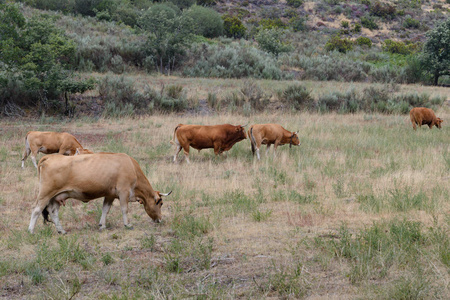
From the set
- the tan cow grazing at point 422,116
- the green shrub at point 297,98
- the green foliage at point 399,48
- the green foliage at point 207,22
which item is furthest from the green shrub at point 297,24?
the tan cow grazing at point 422,116

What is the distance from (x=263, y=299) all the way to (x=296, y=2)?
6417cm

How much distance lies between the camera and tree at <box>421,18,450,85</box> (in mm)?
33688

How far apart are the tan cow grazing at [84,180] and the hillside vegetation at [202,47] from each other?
13.1 m

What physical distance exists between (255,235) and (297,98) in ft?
58.6

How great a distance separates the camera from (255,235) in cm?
722

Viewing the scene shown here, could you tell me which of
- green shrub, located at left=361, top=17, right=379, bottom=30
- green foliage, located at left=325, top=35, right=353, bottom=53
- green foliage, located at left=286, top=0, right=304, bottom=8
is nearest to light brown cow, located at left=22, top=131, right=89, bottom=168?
green foliage, located at left=325, top=35, right=353, bottom=53

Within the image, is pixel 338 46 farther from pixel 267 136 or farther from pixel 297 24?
pixel 267 136

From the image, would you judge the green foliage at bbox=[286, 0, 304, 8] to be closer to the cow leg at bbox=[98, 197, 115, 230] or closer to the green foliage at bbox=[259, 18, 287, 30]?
the green foliage at bbox=[259, 18, 287, 30]

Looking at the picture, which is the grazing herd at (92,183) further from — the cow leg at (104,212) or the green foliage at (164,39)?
the green foliage at (164,39)

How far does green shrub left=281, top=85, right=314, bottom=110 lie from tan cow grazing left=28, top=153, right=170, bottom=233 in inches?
674

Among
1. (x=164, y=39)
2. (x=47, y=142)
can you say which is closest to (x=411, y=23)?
(x=164, y=39)

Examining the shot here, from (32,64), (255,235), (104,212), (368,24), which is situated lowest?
(368,24)

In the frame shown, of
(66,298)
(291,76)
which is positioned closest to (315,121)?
(291,76)

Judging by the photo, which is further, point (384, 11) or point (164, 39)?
point (384, 11)
